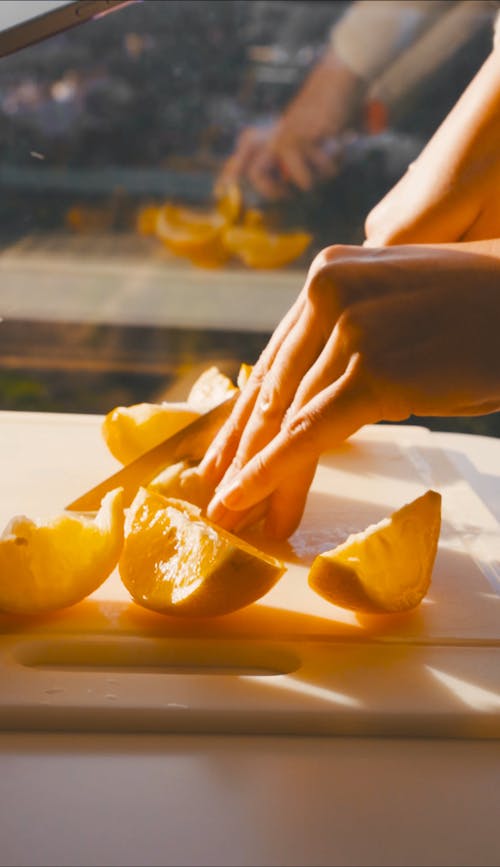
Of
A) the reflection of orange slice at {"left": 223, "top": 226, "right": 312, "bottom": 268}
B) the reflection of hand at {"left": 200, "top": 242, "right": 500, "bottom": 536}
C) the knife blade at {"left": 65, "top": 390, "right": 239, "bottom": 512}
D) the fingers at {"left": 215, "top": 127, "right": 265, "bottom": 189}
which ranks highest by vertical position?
the reflection of hand at {"left": 200, "top": 242, "right": 500, "bottom": 536}

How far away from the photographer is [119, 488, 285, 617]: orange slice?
2.85ft

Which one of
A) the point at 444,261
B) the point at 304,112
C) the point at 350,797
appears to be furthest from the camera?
the point at 304,112

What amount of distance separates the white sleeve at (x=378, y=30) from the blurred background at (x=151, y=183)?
71 mm

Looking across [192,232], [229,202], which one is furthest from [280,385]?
[229,202]

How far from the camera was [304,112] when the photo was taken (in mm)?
2826

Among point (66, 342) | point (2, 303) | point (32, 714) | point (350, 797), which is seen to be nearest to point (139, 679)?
point (32, 714)

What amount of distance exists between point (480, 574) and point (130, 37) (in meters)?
2.03

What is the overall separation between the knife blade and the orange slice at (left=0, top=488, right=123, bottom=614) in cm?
27

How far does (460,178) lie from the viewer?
1.17m

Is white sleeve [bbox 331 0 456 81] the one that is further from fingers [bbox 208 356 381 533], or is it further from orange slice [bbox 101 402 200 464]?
fingers [bbox 208 356 381 533]

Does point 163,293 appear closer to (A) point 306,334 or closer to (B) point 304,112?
(B) point 304,112

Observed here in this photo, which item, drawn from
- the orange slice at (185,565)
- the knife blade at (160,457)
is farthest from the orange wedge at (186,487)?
the orange slice at (185,565)

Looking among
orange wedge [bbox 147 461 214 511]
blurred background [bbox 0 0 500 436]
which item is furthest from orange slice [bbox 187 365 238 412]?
blurred background [bbox 0 0 500 436]

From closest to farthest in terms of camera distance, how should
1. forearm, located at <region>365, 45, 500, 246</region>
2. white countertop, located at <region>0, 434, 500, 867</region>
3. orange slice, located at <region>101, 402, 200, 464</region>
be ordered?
white countertop, located at <region>0, 434, 500, 867</region>
forearm, located at <region>365, 45, 500, 246</region>
orange slice, located at <region>101, 402, 200, 464</region>
